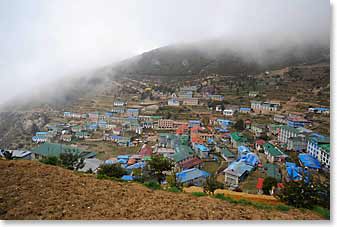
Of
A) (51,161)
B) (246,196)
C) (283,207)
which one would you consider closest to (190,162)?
(246,196)

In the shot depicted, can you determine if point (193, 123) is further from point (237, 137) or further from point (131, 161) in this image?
point (131, 161)

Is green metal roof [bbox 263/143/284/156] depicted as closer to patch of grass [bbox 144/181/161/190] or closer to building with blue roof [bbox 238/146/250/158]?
building with blue roof [bbox 238/146/250/158]

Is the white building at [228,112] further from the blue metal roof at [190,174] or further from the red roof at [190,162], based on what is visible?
the blue metal roof at [190,174]

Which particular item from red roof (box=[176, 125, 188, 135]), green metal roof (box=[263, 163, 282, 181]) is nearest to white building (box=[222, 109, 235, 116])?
red roof (box=[176, 125, 188, 135])

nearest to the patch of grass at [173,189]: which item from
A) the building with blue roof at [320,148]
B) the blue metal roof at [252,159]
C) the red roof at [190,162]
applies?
the red roof at [190,162]

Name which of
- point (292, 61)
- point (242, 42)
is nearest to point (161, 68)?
point (242, 42)
